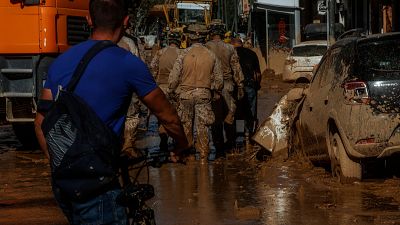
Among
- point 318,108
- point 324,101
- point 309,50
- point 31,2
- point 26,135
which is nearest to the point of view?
point 324,101

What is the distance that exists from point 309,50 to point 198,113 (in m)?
20.2

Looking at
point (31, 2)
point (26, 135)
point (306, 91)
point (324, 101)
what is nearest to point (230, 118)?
point (306, 91)

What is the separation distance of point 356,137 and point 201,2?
34.6 m

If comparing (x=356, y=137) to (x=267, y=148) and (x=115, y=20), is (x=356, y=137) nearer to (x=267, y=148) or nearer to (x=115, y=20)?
(x=267, y=148)

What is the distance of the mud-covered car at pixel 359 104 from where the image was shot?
9227mm

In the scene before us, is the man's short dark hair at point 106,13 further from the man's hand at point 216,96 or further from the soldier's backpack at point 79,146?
the man's hand at point 216,96

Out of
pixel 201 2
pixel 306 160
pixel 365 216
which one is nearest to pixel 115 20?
pixel 365 216

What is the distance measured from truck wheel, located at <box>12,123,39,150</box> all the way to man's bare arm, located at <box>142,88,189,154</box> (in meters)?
11.1

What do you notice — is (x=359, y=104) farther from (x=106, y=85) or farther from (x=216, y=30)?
(x=216, y=30)

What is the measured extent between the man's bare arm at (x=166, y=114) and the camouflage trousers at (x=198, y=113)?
8175 mm

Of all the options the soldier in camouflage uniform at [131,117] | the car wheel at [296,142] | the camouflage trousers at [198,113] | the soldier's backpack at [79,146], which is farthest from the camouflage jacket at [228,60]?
the soldier's backpack at [79,146]

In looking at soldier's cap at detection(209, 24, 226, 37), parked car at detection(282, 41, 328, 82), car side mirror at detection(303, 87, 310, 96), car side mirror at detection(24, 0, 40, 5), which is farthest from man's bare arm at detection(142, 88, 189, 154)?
parked car at detection(282, 41, 328, 82)

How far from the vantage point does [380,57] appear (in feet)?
31.5

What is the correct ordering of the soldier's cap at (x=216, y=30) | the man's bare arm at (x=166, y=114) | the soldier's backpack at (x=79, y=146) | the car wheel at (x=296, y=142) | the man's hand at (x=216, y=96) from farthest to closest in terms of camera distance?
the soldier's cap at (x=216, y=30), the man's hand at (x=216, y=96), the car wheel at (x=296, y=142), the man's bare arm at (x=166, y=114), the soldier's backpack at (x=79, y=146)
